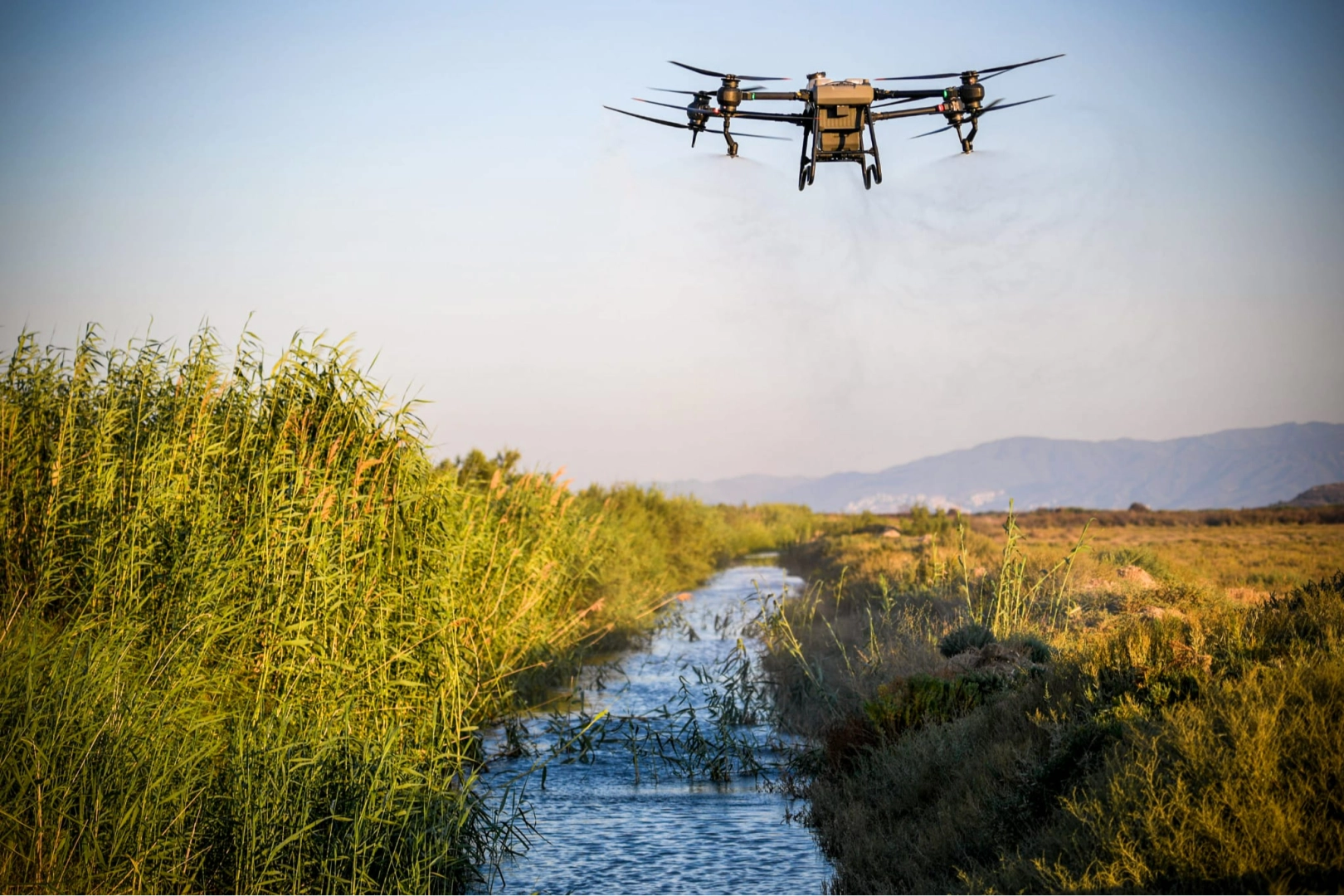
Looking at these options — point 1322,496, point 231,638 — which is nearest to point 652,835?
point 231,638

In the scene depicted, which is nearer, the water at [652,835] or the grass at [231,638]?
the grass at [231,638]

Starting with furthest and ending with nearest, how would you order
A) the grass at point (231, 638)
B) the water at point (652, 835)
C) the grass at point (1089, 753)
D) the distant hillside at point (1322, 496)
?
the distant hillside at point (1322, 496) → the water at point (652, 835) → the grass at point (231, 638) → the grass at point (1089, 753)

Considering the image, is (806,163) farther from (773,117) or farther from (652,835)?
(652,835)

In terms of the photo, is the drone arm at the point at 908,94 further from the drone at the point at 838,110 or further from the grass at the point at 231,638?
the grass at the point at 231,638

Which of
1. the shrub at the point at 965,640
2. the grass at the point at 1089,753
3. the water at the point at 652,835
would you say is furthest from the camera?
the shrub at the point at 965,640

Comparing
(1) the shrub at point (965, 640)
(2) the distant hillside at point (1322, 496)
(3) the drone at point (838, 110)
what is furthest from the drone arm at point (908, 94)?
(2) the distant hillside at point (1322, 496)

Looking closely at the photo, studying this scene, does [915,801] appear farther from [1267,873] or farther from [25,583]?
[25,583]

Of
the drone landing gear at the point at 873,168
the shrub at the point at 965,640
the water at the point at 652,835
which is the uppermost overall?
the drone landing gear at the point at 873,168
